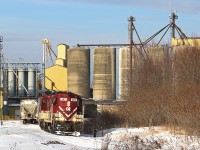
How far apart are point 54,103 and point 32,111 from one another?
17787 mm

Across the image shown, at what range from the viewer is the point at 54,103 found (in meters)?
31.0

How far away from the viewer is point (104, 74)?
61.3 m

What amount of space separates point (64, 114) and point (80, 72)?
32.8 meters

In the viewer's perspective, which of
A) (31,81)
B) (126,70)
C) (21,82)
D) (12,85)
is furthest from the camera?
(31,81)

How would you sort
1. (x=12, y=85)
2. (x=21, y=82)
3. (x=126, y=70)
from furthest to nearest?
(x=12, y=85), (x=21, y=82), (x=126, y=70)

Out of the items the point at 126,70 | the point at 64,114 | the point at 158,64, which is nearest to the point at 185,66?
the point at 158,64

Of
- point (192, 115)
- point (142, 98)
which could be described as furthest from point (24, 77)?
point (192, 115)

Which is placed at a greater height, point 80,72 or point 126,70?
point 126,70

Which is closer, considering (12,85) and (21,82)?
(21,82)

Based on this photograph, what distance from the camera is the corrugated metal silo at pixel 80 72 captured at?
208ft

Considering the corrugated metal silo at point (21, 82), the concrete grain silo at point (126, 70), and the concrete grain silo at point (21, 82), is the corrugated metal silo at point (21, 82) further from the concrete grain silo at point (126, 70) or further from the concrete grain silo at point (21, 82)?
the concrete grain silo at point (126, 70)

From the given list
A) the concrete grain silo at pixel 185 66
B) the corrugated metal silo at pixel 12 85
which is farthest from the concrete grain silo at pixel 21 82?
the concrete grain silo at pixel 185 66

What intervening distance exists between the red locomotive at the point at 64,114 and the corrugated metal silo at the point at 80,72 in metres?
31.3

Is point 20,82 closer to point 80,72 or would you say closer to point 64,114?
point 80,72
